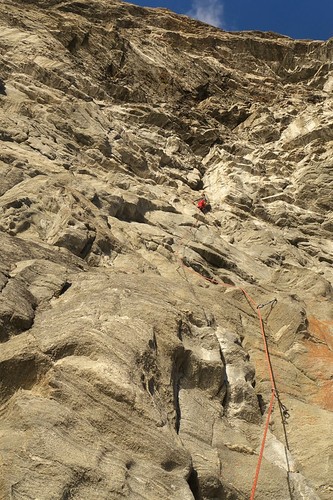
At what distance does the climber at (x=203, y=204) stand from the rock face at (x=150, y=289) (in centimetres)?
61

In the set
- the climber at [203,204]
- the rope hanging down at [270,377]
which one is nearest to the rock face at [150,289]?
the rope hanging down at [270,377]

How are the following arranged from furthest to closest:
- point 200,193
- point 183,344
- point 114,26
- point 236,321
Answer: point 114,26 < point 200,193 < point 236,321 < point 183,344

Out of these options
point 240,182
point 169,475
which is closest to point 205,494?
point 169,475

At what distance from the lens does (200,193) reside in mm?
27125

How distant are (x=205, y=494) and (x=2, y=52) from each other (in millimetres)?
27627

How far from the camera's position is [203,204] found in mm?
24656

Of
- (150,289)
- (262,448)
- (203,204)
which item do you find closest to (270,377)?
(262,448)

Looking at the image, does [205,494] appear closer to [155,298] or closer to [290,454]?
[290,454]

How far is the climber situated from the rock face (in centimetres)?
61

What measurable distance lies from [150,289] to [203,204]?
14.1 meters

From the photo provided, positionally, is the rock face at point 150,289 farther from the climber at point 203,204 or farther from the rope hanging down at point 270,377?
the climber at point 203,204

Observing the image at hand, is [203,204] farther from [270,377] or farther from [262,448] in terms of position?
[262,448]

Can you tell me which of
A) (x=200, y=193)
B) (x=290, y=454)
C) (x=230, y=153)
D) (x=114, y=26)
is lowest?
(x=290, y=454)

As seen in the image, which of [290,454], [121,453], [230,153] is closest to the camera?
[121,453]
